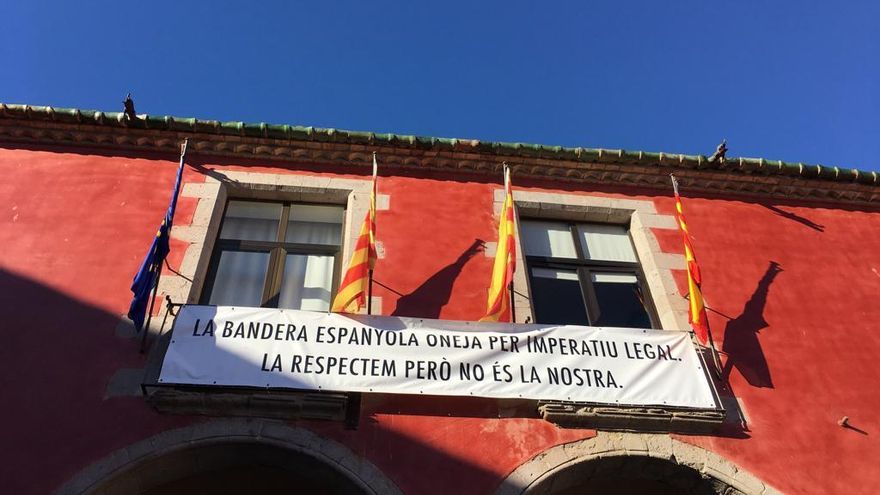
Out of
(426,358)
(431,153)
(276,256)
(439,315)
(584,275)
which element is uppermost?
(431,153)

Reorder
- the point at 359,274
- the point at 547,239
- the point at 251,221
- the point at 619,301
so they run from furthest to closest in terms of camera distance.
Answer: the point at 547,239 < the point at 251,221 < the point at 619,301 < the point at 359,274

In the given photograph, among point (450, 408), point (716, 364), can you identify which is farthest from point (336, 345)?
point (716, 364)

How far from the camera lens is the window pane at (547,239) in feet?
26.1

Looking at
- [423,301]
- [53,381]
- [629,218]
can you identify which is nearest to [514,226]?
[423,301]

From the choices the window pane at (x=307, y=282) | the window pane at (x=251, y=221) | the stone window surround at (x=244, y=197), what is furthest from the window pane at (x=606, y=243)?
the window pane at (x=251, y=221)

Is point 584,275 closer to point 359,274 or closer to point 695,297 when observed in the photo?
point 695,297

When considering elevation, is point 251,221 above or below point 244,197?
below

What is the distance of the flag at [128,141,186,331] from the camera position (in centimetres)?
606

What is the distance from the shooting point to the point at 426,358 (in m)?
6.21

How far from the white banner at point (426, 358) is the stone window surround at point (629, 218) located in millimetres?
976

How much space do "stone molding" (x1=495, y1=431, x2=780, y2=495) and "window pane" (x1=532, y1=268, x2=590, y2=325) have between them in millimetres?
1475

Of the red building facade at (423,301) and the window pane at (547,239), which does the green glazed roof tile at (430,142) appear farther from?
the window pane at (547,239)

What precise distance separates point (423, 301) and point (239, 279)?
6.20 ft

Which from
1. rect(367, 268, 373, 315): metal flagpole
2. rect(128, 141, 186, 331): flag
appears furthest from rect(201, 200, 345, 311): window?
rect(128, 141, 186, 331): flag
